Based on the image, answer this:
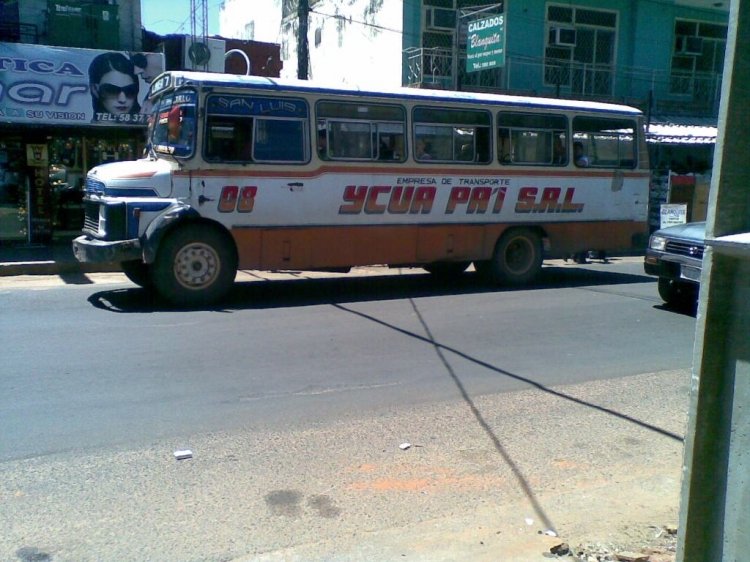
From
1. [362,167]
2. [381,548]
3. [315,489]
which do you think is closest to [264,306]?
[362,167]

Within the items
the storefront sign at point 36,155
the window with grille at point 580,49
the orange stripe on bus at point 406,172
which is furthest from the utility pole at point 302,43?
the window with grille at point 580,49

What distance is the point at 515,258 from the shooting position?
13.3 metres

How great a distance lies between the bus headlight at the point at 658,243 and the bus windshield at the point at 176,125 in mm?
6518

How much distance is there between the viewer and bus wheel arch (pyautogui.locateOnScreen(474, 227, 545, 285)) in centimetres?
1296

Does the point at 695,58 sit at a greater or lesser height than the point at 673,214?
greater

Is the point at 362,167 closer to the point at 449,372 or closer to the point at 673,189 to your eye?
the point at 449,372

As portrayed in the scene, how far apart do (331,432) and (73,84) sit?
12.1 meters

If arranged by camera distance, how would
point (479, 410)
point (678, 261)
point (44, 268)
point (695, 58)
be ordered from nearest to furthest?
point (479, 410) → point (678, 261) → point (44, 268) → point (695, 58)

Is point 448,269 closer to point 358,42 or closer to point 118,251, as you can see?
point 118,251

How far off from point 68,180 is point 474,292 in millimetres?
9768

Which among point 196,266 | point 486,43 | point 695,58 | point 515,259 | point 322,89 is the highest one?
point 695,58

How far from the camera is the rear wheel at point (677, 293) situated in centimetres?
1090

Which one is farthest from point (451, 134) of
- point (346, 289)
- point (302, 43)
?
point (302, 43)

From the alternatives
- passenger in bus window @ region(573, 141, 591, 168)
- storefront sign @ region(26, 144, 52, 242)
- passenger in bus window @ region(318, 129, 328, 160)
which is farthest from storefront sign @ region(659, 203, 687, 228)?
storefront sign @ region(26, 144, 52, 242)
